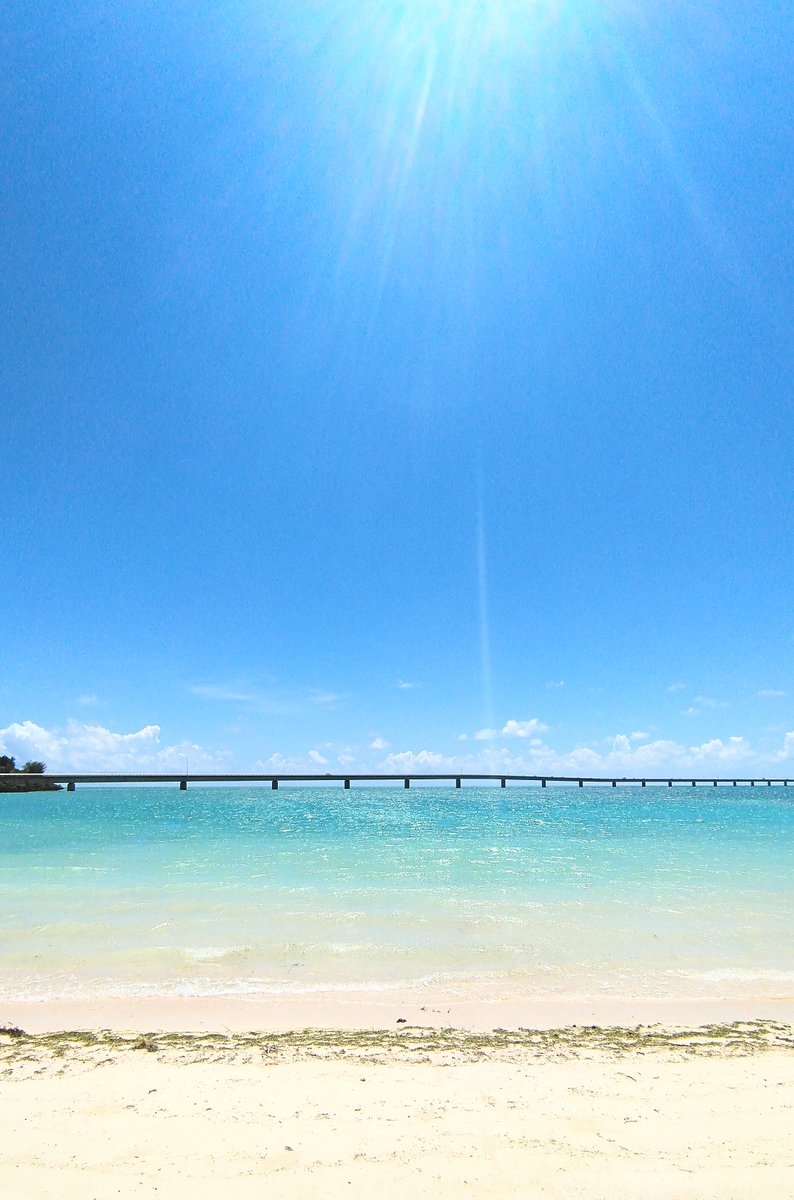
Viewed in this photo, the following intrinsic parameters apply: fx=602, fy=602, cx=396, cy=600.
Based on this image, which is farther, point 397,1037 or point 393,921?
point 393,921

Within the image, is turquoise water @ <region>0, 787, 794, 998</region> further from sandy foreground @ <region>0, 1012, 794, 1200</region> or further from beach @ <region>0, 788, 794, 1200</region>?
sandy foreground @ <region>0, 1012, 794, 1200</region>

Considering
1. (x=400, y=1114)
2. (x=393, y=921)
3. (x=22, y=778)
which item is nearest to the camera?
(x=400, y=1114)

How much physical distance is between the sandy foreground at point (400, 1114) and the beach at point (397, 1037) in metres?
0.03

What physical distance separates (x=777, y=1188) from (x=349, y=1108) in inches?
131

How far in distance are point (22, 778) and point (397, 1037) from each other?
123 m

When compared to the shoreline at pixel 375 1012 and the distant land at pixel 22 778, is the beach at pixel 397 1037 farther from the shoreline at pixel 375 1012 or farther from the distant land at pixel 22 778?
the distant land at pixel 22 778

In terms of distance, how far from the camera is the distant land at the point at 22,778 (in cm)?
10662

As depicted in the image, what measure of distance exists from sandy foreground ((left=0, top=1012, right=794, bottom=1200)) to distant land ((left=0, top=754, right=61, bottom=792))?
120119mm

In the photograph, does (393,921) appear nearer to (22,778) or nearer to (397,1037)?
(397,1037)

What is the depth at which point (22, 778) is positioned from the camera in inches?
4237

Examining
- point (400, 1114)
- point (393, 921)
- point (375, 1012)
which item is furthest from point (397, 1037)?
point (393, 921)

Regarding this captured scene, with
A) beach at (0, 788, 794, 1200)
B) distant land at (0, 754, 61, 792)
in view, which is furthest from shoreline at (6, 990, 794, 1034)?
distant land at (0, 754, 61, 792)

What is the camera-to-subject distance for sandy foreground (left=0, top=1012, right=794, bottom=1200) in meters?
4.28

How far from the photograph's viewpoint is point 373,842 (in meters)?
30.0
